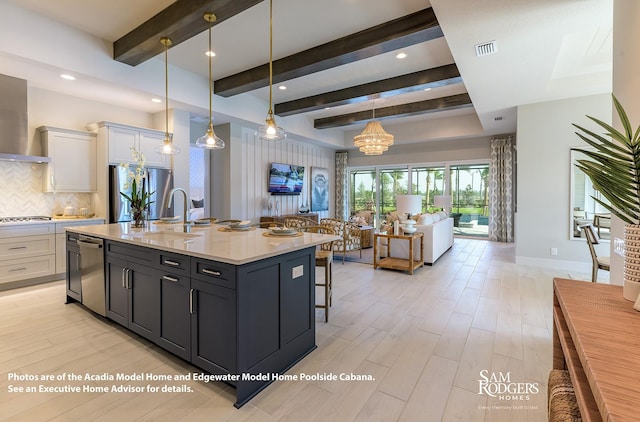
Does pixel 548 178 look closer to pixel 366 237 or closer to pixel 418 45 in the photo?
pixel 418 45

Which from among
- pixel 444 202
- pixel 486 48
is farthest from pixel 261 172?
pixel 486 48

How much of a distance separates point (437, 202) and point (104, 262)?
7167 mm

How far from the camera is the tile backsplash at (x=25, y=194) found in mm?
4254

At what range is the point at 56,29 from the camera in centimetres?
350

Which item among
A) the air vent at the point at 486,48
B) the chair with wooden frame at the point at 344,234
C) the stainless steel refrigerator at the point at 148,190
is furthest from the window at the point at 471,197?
the stainless steel refrigerator at the point at 148,190

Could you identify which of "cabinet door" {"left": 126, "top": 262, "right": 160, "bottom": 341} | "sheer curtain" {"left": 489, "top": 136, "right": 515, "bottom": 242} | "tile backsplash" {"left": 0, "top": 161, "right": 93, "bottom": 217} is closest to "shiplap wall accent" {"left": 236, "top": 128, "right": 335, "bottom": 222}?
"tile backsplash" {"left": 0, "top": 161, "right": 93, "bottom": 217}

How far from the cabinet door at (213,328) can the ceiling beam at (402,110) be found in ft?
19.7

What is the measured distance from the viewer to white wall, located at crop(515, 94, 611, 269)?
16.2ft

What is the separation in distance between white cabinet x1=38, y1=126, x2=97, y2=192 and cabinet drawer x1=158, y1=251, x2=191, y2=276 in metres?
3.57

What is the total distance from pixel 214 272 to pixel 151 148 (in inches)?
165

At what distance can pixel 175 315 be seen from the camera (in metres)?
2.19

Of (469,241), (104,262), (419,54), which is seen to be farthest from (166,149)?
(469,241)

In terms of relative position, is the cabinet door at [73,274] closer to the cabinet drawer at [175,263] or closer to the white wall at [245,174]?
the cabinet drawer at [175,263]

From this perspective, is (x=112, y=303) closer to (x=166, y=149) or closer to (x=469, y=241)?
(x=166, y=149)
